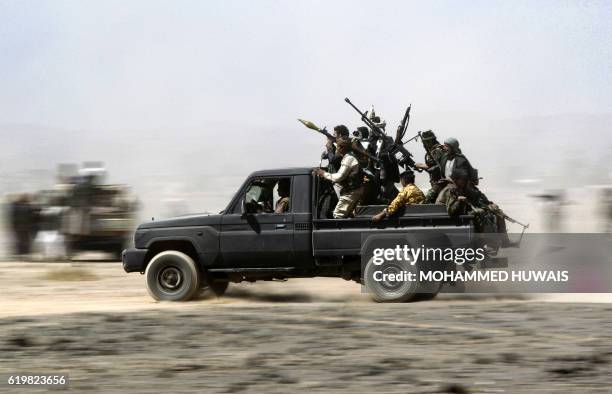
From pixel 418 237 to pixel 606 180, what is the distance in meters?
40.6

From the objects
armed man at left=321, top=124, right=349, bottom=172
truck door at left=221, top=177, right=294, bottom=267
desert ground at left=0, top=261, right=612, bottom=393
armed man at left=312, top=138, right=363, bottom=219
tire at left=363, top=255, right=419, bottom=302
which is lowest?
desert ground at left=0, top=261, right=612, bottom=393

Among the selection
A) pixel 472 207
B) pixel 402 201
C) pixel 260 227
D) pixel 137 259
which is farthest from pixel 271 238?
pixel 472 207

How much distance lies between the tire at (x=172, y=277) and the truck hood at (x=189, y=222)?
0.37 m

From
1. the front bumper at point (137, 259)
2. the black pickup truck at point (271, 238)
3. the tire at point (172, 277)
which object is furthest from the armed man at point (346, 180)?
the front bumper at point (137, 259)

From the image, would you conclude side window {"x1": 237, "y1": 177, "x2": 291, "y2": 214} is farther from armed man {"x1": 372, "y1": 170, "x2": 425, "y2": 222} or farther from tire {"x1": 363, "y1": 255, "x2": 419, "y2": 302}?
tire {"x1": 363, "y1": 255, "x2": 419, "y2": 302}

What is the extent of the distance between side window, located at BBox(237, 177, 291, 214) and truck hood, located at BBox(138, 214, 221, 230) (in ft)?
1.25

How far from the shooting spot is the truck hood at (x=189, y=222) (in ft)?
43.7

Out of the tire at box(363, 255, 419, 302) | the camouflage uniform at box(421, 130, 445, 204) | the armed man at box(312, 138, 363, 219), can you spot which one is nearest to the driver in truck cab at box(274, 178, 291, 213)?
the armed man at box(312, 138, 363, 219)

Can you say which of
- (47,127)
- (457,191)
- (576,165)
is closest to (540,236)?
(457,191)

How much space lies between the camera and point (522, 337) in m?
9.91

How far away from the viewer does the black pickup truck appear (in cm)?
1268

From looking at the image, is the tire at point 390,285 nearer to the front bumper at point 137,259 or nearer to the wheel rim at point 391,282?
the wheel rim at point 391,282

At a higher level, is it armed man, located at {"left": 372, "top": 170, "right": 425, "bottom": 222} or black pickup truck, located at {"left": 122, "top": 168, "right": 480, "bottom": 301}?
armed man, located at {"left": 372, "top": 170, "right": 425, "bottom": 222}

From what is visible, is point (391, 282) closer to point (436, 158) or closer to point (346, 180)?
point (346, 180)
